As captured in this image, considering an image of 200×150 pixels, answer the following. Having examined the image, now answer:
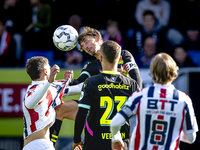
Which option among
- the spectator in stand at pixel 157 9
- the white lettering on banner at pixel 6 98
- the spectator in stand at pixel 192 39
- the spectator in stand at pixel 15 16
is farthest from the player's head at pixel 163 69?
the spectator in stand at pixel 15 16

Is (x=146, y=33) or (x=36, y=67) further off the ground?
(x=146, y=33)

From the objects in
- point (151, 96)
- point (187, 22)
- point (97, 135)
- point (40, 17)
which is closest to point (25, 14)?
point (40, 17)

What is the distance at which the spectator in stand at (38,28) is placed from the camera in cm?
889

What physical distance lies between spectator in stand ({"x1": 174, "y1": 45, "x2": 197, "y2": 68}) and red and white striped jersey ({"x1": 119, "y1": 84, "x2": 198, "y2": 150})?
5.25 meters

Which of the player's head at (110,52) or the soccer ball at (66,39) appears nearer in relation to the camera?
the player's head at (110,52)

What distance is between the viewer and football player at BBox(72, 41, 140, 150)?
3699 millimetres

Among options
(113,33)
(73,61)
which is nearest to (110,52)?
(73,61)

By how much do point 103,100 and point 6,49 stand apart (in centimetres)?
589

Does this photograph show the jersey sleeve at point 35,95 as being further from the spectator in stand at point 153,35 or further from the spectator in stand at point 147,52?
the spectator in stand at point 153,35

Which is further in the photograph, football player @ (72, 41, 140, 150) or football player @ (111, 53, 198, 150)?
football player @ (72, 41, 140, 150)

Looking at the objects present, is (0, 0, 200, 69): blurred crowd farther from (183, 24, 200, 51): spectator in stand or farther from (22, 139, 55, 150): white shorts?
(22, 139, 55, 150): white shorts

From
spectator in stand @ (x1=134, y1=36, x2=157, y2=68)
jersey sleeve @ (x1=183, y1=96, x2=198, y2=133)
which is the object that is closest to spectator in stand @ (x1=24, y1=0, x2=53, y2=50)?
spectator in stand @ (x1=134, y1=36, x2=157, y2=68)

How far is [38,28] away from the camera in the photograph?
9.03 metres

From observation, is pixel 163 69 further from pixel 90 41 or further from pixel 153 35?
pixel 153 35
